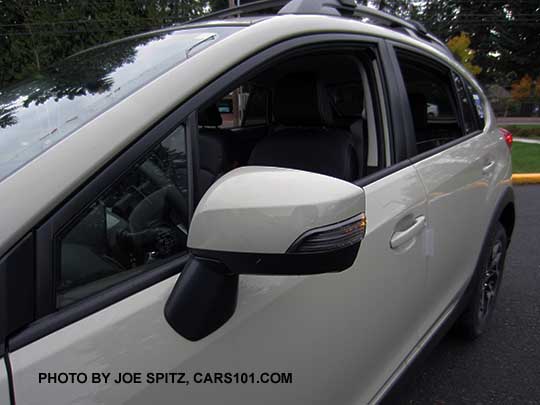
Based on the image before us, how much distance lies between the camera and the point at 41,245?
0.82 m

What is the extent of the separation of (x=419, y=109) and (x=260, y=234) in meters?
1.84

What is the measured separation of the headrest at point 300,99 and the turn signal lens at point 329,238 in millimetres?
1168

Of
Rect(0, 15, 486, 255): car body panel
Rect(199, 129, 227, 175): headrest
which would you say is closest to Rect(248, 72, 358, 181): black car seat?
Rect(199, 129, 227, 175): headrest

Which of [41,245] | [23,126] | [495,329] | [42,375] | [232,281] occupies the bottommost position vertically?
[495,329]

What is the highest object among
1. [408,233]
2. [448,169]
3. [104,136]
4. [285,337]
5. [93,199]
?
[104,136]

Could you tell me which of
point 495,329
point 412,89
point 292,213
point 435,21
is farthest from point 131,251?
point 435,21

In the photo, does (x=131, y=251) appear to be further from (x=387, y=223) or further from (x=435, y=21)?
(x=435, y=21)

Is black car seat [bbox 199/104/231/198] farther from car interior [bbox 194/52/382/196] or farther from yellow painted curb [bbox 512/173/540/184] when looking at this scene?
yellow painted curb [bbox 512/173/540/184]

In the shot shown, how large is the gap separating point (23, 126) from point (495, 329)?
2972 millimetres

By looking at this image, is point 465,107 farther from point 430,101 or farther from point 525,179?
point 525,179

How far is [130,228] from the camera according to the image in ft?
3.42

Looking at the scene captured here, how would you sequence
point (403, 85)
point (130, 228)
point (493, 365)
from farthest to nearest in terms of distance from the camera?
point (493, 365)
point (403, 85)
point (130, 228)

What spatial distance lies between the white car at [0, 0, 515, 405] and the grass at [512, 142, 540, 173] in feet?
25.9

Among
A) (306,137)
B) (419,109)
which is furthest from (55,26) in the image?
(419,109)
